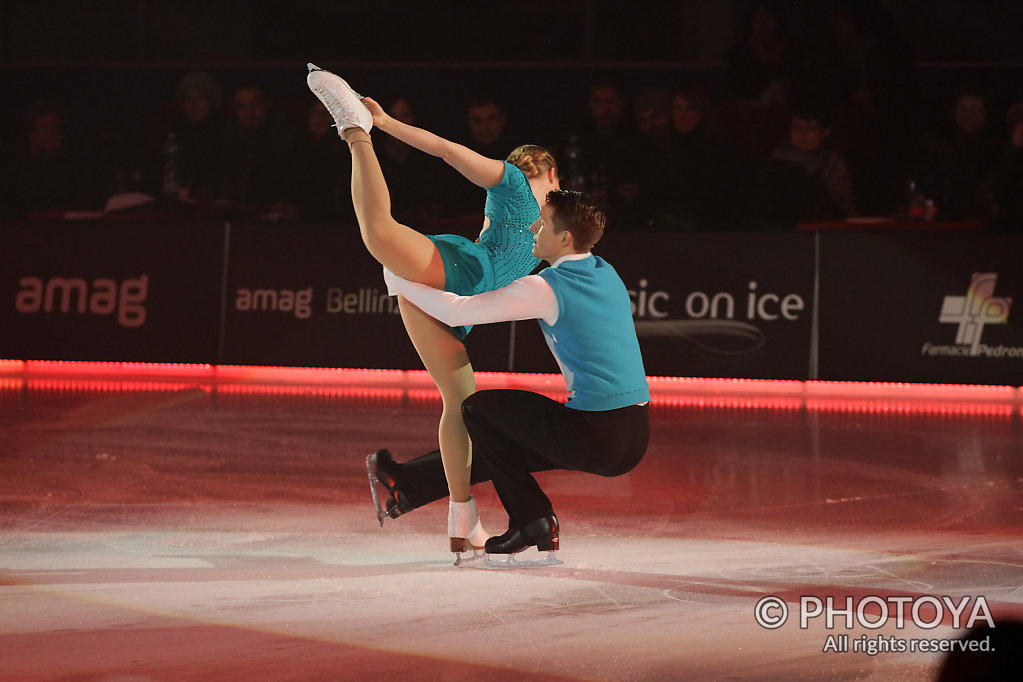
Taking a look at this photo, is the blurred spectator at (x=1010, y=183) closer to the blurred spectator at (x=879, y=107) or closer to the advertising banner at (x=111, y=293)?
the blurred spectator at (x=879, y=107)

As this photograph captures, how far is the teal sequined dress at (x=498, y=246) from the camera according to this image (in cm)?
421

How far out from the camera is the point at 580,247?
397cm

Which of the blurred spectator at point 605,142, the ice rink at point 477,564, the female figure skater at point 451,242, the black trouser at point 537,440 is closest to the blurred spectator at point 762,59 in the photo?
the blurred spectator at point 605,142

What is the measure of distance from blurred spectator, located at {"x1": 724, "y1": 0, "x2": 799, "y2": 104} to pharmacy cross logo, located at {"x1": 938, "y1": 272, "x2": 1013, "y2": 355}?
7.42 feet

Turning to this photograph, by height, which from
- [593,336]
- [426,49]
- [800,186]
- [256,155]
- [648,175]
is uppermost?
[426,49]

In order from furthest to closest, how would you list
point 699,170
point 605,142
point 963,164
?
1. point 605,142
2. point 699,170
3. point 963,164

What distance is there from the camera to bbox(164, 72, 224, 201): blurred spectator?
10.0 meters

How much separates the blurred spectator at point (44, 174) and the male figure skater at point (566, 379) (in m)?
6.81

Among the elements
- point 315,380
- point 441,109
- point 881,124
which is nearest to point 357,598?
point 315,380

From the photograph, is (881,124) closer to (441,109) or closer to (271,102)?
(441,109)

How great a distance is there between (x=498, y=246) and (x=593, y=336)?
0.68 metres

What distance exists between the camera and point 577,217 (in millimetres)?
3924

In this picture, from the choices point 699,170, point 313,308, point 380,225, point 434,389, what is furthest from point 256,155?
point 380,225

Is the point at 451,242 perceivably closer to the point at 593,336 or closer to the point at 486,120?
the point at 593,336
